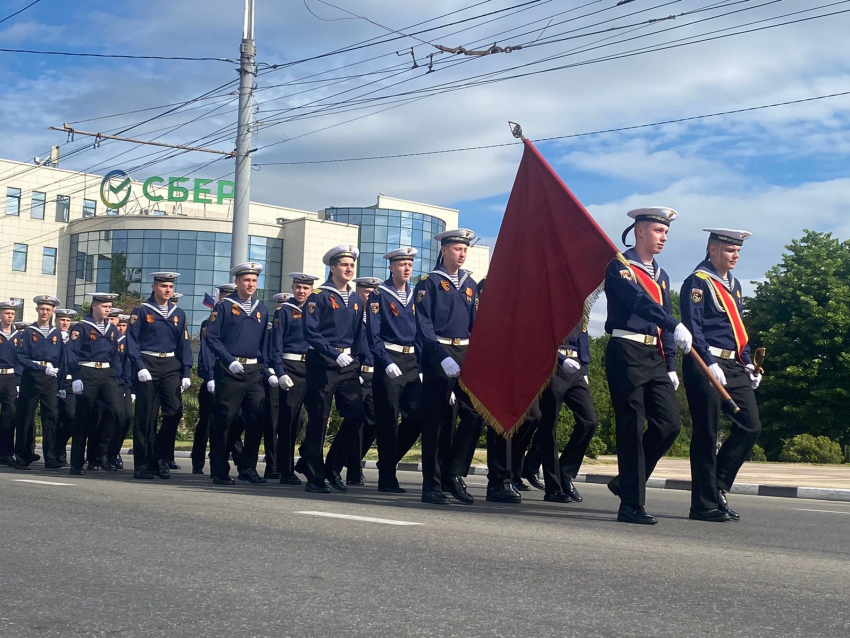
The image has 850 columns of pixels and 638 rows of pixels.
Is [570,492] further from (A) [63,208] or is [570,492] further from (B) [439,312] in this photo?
(A) [63,208]

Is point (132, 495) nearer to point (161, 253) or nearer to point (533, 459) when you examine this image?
point (533, 459)

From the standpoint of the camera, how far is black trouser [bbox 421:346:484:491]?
378 inches

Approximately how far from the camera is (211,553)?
19.2 feet

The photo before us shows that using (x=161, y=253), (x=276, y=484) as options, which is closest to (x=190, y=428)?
(x=276, y=484)

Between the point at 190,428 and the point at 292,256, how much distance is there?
4907 centimetres

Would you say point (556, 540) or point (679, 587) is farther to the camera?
point (556, 540)

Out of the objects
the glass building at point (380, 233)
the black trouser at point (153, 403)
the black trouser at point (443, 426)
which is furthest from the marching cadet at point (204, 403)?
the glass building at point (380, 233)

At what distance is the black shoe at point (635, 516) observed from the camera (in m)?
8.10

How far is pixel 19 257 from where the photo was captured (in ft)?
243

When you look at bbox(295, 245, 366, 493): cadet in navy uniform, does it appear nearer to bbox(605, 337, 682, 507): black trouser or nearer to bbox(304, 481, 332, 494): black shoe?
bbox(304, 481, 332, 494): black shoe

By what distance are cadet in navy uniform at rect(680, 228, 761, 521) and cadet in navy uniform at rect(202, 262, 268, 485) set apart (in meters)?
4.93

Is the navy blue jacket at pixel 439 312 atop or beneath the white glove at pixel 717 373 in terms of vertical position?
atop

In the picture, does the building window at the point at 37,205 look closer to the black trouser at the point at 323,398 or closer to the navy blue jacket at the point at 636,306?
the black trouser at the point at 323,398

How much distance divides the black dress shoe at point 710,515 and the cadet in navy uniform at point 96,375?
26.2 ft
